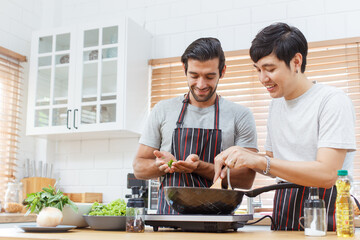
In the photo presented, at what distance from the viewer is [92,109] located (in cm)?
394

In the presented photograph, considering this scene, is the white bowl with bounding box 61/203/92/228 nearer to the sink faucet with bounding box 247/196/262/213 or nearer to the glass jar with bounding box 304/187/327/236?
the glass jar with bounding box 304/187/327/236

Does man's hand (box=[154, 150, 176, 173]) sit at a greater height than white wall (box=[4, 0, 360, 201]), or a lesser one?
lesser

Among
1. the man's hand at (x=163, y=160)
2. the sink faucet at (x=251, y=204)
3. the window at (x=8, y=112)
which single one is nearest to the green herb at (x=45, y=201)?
the man's hand at (x=163, y=160)

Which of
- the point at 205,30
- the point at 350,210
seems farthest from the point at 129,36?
the point at 350,210

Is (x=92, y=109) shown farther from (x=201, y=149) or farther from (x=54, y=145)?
(x=201, y=149)

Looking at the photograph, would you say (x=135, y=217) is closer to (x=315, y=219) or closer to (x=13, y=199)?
(x=315, y=219)

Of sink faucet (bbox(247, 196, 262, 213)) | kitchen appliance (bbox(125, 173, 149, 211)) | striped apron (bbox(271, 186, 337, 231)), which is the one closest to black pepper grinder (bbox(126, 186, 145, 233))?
striped apron (bbox(271, 186, 337, 231))

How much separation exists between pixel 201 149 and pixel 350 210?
0.96 meters

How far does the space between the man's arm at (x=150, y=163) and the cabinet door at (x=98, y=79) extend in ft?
5.30

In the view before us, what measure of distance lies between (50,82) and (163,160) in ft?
8.20

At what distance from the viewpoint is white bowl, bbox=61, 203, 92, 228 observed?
5.29ft

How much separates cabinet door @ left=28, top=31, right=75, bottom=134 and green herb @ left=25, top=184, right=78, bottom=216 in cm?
249

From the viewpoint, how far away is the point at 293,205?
1752 mm

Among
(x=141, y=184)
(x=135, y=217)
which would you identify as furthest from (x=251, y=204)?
(x=135, y=217)
